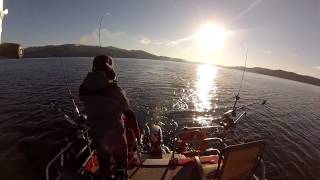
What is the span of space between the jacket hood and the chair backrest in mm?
3040

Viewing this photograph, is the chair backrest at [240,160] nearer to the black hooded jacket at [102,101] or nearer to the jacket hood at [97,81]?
the black hooded jacket at [102,101]

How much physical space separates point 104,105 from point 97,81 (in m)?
0.55

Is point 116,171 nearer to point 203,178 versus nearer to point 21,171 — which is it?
point 203,178

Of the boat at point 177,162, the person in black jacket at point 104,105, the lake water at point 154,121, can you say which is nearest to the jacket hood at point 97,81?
the person in black jacket at point 104,105

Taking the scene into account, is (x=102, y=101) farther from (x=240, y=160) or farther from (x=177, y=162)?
(x=177, y=162)

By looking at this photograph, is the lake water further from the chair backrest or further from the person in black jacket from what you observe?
the chair backrest

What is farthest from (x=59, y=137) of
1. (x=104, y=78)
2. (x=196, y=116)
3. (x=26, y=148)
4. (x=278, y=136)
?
(x=278, y=136)

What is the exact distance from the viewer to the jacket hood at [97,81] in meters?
5.84

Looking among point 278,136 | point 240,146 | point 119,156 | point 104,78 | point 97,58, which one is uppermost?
point 97,58

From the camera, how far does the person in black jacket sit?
19.4 ft

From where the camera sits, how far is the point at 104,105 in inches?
235

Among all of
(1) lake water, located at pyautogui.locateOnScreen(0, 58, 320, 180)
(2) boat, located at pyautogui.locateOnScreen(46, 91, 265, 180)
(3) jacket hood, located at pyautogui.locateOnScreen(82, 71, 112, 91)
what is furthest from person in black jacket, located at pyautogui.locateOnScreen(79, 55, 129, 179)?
(1) lake water, located at pyautogui.locateOnScreen(0, 58, 320, 180)

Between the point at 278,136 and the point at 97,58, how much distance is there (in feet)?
81.8

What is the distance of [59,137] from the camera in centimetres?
2022
